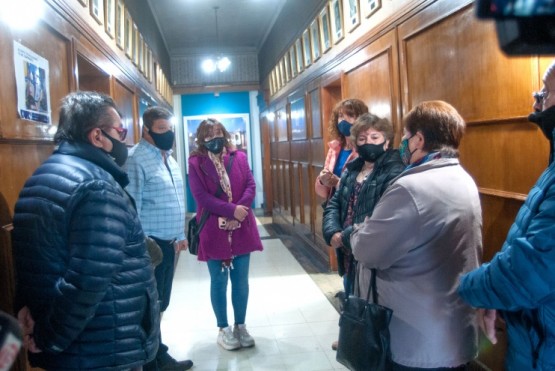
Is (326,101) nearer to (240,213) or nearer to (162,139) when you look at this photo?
(240,213)

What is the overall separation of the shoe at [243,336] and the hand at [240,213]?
71cm

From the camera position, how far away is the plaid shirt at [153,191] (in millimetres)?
2533

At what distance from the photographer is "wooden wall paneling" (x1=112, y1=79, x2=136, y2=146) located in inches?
152

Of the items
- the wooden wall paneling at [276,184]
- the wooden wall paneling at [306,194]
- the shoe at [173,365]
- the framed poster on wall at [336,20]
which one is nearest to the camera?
the shoe at [173,365]

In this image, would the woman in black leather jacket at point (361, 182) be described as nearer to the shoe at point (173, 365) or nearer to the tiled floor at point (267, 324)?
the tiled floor at point (267, 324)

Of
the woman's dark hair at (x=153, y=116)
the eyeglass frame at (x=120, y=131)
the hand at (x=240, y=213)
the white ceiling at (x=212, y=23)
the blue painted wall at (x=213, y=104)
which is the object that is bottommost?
the hand at (x=240, y=213)

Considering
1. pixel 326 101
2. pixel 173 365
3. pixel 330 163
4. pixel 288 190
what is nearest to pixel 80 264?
pixel 173 365

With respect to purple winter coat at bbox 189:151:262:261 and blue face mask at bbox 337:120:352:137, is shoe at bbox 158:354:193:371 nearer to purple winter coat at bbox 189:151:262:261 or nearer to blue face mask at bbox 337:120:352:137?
purple winter coat at bbox 189:151:262:261

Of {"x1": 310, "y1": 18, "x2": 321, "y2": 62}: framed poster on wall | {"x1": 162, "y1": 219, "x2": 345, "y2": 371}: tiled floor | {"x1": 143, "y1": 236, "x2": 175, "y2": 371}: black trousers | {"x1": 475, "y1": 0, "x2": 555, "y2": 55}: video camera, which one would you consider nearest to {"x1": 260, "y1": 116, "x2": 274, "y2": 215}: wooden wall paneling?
{"x1": 310, "y1": 18, "x2": 321, "y2": 62}: framed poster on wall

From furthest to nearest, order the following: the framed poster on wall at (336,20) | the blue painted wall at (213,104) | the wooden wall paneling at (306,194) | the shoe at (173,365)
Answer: the blue painted wall at (213,104), the wooden wall paneling at (306,194), the framed poster on wall at (336,20), the shoe at (173,365)

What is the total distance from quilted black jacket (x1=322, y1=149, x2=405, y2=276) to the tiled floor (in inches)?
35.5

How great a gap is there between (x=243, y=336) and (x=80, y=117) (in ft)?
6.37

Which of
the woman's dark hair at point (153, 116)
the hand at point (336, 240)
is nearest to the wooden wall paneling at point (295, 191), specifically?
the woman's dark hair at point (153, 116)

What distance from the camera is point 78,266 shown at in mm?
1357
